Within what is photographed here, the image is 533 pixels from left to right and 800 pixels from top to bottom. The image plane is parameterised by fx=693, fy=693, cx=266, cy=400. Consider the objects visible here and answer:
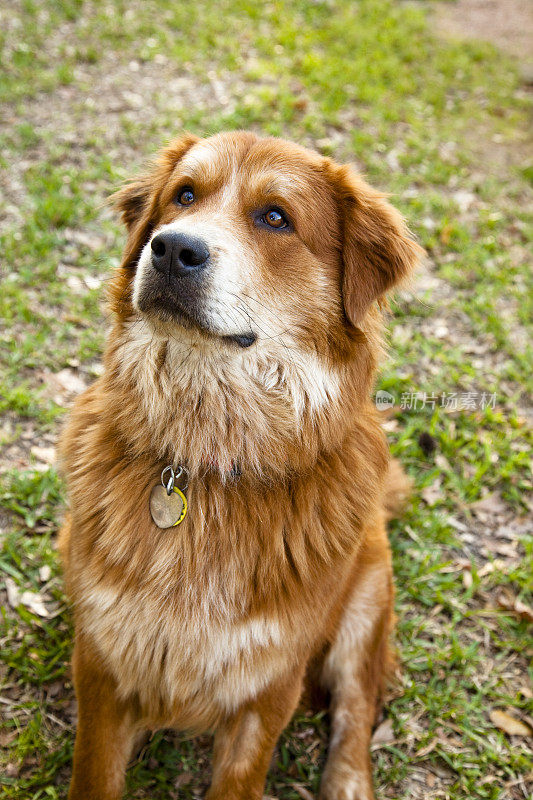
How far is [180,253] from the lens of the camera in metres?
2.24

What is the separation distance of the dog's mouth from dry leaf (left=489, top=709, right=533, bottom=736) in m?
2.30

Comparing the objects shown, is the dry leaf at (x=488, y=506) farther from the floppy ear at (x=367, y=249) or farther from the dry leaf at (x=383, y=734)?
the floppy ear at (x=367, y=249)

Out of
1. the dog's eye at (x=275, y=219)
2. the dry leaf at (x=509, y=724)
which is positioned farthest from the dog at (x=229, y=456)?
the dry leaf at (x=509, y=724)

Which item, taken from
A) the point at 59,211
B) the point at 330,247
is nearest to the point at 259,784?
the point at 330,247

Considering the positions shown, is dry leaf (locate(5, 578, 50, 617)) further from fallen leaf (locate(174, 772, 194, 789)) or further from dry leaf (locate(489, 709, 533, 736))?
dry leaf (locate(489, 709, 533, 736))

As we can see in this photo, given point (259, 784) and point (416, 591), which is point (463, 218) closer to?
point (416, 591)

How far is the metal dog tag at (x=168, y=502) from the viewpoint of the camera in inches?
95.0

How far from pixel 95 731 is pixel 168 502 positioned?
886mm

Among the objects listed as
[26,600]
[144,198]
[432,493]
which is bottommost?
[26,600]

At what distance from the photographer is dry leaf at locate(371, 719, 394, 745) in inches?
125

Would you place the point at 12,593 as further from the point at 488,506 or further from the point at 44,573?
the point at 488,506

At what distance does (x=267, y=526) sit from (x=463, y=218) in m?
4.54

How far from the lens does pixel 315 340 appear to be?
255cm

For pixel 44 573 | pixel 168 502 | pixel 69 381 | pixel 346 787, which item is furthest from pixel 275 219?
pixel 346 787
